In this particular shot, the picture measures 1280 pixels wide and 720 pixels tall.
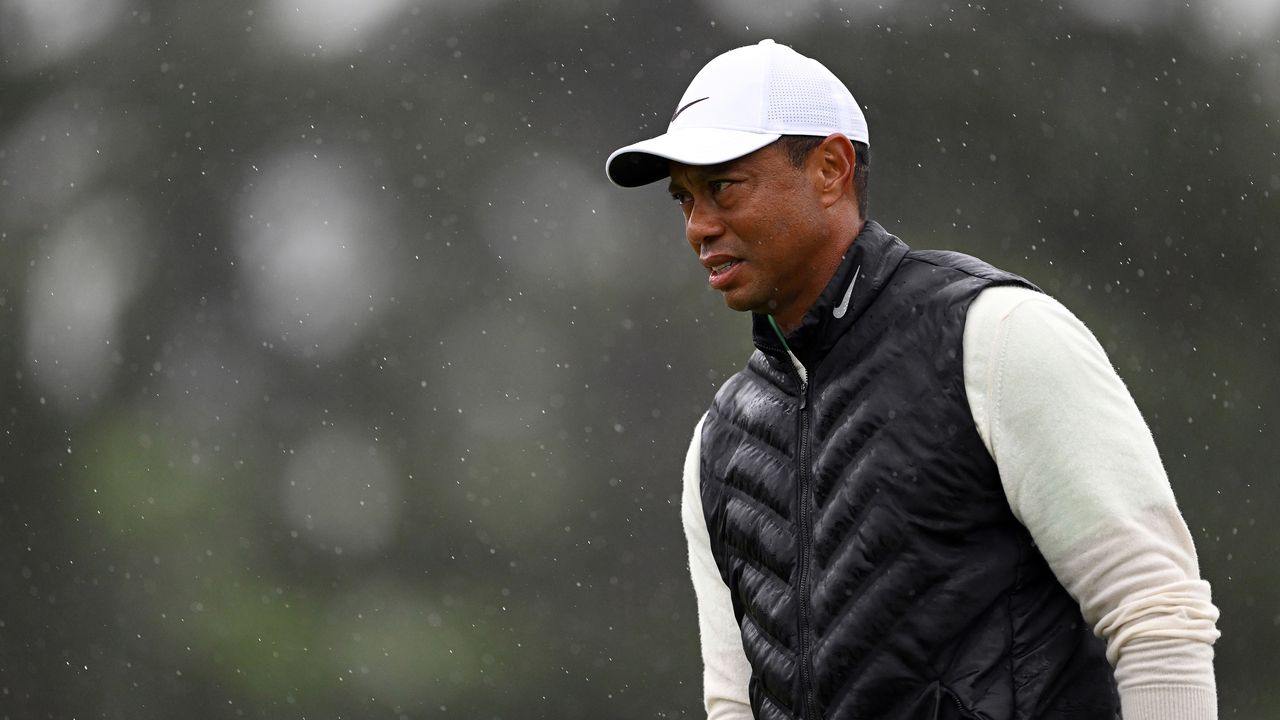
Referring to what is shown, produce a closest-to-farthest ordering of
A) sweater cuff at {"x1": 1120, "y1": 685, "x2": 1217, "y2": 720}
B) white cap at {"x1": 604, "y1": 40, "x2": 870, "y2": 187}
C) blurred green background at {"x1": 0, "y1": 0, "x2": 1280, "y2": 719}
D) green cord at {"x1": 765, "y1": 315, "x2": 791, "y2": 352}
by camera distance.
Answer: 1. sweater cuff at {"x1": 1120, "y1": 685, "x2": 1217, "y2": 720}
2. white cap at {"x1": 604, "y1": 40, "x2": 870, "y2": 187}
3. green cord at {"x1": 765, "y1": 315, "x2": 791, "y2": 352}
4. blurred green background at {"x1": 0, "y1": 0, "x2": 1280, "y2": 719}

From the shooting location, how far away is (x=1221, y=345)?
4.02 metres

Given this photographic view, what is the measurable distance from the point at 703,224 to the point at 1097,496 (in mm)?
705

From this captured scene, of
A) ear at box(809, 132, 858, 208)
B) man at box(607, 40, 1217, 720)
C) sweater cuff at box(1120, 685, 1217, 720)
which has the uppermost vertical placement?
ear at box(809, 132, 858, 208)

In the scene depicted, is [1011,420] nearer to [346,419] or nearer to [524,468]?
[524,468]

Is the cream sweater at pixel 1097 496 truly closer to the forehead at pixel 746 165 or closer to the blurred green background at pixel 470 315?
the forehead at pixel 746 165

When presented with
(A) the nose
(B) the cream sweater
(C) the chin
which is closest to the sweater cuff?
(B) the cream sweater

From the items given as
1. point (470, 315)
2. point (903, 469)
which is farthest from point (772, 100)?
point (470, 315)

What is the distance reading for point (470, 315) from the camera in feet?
11.9

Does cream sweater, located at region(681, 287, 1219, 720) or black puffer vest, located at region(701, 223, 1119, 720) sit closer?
cream sweater, located at region(681, 287, 1219, 720)

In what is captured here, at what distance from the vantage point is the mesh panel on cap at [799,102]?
87.7 inches

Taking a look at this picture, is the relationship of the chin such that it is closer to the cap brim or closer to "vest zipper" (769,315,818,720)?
"vest zipper" (769,315,818,720)

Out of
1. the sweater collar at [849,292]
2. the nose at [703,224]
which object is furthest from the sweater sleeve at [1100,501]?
the nose at [703,224]

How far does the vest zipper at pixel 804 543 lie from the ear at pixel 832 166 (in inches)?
9.0

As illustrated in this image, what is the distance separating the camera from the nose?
2.25 m
